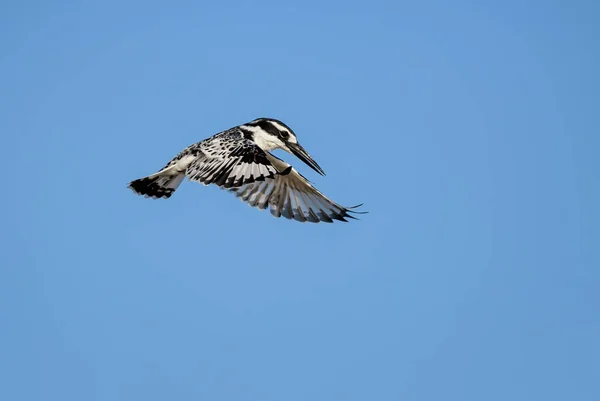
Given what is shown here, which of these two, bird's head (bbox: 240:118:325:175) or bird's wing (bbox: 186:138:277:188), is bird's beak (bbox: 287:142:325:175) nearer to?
bird's head (bbox: 240:118:325:175)

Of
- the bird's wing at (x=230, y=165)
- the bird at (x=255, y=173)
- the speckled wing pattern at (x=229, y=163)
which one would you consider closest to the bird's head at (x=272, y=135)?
the bird at (x=255, y=173)

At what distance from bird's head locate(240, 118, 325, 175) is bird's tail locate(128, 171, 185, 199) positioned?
877mm

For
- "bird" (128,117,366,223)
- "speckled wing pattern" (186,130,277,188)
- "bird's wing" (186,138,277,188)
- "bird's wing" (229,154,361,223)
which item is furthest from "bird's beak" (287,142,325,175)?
"bird's wing" (186,138,277,188)

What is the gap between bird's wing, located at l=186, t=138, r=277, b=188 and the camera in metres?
11.4

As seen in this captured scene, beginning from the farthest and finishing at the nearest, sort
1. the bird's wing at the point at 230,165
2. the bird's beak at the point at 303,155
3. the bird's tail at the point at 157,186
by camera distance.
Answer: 1. the bird's beak at the point at 303,155
2. the bird's tail at the point at 157,186
3. the bird's wing at the point at 230,165

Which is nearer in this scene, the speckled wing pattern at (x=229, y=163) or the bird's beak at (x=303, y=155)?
the speckled wing pattern at (x=229, y=163)

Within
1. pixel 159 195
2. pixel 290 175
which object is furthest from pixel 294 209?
pixel 159 195

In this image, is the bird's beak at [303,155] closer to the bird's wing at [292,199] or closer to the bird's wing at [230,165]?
the bird's wing at [292,199]

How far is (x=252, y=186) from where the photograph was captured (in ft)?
45.0

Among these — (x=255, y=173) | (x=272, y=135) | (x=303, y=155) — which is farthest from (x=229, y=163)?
(x=303, y=155)

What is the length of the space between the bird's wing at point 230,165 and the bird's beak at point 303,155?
1.00 metres

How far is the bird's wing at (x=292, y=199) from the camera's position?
13.6 meters

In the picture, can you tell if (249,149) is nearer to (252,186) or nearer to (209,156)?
(209,156)

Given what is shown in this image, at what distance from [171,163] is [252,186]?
5.13 ft
